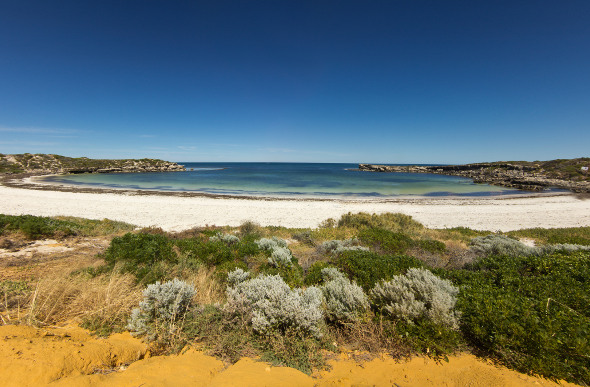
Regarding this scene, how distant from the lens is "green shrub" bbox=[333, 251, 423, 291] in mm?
5191

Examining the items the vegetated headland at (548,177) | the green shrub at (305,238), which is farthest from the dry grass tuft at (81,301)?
the vegetated headland at (548,177)

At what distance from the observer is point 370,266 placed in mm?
5578

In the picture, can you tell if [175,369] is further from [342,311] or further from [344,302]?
[344,302]

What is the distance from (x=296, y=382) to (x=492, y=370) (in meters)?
2.49

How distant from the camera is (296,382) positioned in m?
2.80

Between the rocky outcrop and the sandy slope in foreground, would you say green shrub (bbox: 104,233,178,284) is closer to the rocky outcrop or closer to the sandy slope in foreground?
the sandy slope in foreground

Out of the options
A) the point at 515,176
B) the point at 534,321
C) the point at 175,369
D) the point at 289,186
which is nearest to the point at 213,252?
the point at 175,369

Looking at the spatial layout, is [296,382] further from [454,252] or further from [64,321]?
[454,252]

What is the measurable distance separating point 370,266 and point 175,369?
4.23m

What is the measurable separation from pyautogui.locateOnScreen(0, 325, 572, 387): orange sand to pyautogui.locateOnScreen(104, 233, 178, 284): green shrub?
6.31ft

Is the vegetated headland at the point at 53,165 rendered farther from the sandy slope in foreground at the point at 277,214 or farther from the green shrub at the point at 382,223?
the green shrub at the point at 382,223

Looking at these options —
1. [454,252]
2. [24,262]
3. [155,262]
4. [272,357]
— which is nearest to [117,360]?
[272,357]

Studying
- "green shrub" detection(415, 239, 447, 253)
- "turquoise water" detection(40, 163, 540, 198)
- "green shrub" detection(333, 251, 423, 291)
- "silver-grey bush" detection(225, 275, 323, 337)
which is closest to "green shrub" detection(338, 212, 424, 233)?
"green shrub" detection(415, 239, 447, 253)

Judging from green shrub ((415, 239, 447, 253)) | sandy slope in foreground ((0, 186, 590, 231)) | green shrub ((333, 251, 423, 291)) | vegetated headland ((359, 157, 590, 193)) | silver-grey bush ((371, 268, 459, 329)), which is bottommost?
sandy slope in foreground ((0, 186, 590, 231))
